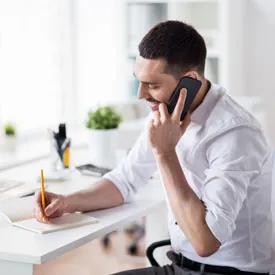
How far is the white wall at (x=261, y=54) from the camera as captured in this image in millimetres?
4754

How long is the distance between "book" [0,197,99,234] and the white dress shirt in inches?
11.5

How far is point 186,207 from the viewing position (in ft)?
5.88

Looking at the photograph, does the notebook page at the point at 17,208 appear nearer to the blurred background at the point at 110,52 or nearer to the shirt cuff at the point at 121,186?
the shirt cuff at the point at 121,186

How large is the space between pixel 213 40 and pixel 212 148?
280cm

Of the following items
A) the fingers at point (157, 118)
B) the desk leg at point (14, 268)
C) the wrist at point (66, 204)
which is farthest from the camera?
the wrist at point (66, 204)

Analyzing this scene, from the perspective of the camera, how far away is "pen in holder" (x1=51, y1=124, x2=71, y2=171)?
2.65 m

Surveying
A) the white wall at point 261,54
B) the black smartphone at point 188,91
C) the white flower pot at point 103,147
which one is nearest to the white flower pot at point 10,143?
the white flower pot at point 103,147

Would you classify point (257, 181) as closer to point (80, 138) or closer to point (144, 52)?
point (144, 52)

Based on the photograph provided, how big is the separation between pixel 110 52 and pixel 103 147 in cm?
224

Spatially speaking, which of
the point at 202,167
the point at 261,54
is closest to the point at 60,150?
the point at 202,167

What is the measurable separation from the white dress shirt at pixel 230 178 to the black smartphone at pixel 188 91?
54 millimetres

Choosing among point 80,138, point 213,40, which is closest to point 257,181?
point 80,138

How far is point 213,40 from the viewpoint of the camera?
4.62 meters

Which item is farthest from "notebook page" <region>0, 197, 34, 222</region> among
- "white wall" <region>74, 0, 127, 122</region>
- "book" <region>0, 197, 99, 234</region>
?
"white wall" <region>74, 0, 127, 122</region>
